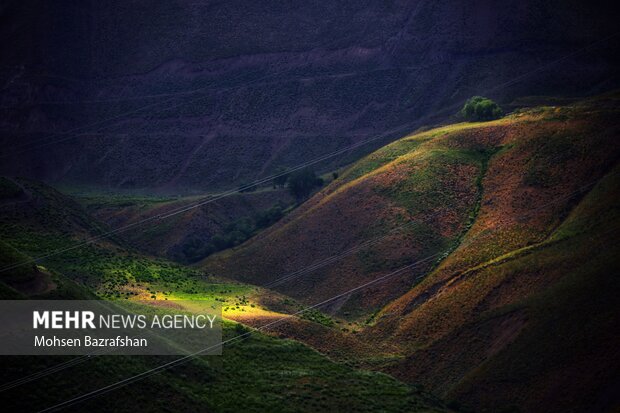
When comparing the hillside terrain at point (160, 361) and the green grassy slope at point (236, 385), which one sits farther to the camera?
the hillside terrain at point (160, 361)

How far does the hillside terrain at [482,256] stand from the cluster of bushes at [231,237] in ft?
10.8

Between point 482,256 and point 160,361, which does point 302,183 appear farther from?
point 160,361

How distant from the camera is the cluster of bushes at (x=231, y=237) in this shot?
11294 cm

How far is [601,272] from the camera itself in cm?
6850

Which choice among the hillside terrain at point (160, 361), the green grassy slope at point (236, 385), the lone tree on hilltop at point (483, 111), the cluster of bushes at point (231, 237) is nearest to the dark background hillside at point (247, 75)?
the lone tree on hilltop at point (483, 111)

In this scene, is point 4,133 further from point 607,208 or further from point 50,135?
point 607,208

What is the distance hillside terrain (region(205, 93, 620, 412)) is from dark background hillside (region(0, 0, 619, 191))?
35.6 m

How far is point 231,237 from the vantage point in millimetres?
114188

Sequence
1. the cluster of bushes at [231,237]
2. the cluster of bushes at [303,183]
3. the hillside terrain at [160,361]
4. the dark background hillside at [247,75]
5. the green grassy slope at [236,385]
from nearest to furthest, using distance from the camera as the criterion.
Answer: the green grassy slope at [236,385]
the hillside terrain at [160,361]
the cluster of bushes at [231,237]
the cluster of bushes at [303,183]
the dark background hillside at [247,75]

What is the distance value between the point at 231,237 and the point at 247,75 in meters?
65.2

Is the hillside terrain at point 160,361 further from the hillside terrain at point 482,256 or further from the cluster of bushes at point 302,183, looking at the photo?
the cluster of bushes at point 302,183

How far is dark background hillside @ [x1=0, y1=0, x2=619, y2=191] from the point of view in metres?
147

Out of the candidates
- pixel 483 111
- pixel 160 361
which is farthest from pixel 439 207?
pixel 160 361

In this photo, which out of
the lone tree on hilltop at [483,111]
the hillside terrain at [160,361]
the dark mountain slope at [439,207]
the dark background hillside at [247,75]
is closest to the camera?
the hillside terrain at [160,361]
